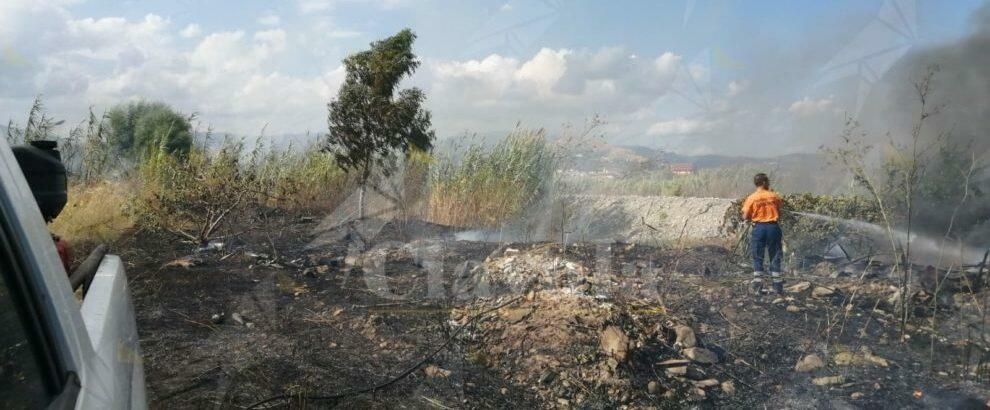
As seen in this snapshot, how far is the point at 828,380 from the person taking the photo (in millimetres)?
4512

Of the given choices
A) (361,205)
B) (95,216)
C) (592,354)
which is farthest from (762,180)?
(95,216)

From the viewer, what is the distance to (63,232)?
7191 mm

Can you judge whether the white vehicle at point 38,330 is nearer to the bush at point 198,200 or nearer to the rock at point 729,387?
the rock at point 729,387

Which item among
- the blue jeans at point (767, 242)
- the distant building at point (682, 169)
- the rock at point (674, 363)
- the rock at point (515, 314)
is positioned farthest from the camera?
the distant building at point (682, 169)

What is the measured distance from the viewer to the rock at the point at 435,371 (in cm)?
440

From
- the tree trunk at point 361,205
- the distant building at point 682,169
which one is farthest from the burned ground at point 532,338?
the distant building at point 682,169

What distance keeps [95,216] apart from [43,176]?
22.8 ft

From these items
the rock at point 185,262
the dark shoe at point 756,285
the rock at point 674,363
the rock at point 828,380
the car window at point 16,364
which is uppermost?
the car window at point 16,364

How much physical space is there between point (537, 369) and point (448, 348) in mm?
725

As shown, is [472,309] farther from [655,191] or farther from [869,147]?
[655,191]

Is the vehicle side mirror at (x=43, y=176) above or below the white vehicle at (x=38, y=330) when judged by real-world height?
above

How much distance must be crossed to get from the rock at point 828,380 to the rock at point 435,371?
2463 millimetres

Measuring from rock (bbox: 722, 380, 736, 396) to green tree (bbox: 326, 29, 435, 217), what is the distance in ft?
19.6

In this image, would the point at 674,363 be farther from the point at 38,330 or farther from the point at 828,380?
the point at 38,330
